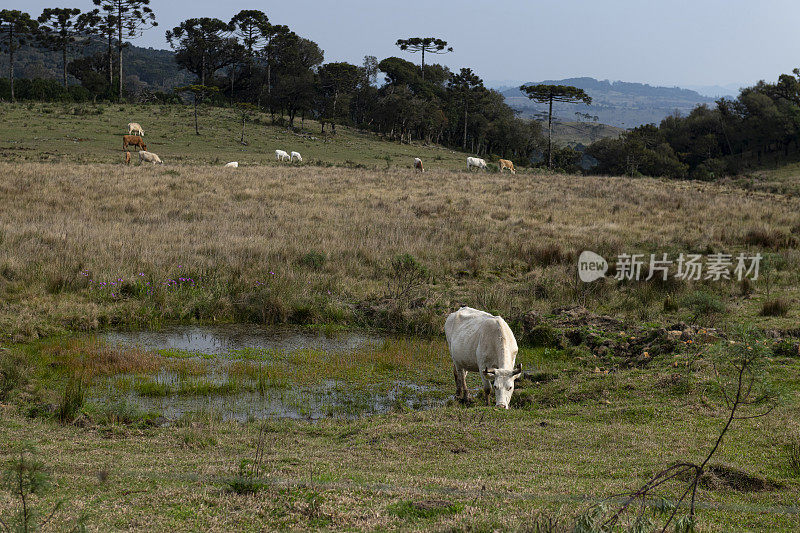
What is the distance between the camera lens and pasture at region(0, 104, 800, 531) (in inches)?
219

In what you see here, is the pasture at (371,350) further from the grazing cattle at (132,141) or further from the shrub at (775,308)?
the grazing cattle at (132,141)

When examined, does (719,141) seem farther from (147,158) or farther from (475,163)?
(147,158)

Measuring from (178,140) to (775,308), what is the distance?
46873mm

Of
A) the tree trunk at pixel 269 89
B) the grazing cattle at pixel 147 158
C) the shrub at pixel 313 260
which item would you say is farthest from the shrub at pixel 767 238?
the tree trunk at pixel 269 89

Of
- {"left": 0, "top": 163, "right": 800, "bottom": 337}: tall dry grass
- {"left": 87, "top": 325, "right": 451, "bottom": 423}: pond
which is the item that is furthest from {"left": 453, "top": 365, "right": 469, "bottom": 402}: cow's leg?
{"left": 0, "top": 163, "right": 800, "bottom": 337}: tall dry grass

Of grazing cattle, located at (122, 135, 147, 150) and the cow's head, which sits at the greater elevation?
grazing cattle, located at (122, 135, 147, 150)

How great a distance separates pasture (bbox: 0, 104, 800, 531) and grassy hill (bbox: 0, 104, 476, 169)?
10.6 metres

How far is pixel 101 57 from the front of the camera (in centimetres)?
8975

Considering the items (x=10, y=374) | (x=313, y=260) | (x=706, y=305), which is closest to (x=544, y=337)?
(x=706, y=305)

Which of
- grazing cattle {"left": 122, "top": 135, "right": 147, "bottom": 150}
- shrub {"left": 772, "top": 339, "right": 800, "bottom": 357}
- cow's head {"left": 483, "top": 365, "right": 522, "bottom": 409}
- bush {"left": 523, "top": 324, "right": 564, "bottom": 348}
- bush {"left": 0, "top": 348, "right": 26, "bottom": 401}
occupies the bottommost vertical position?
bush {"left": 0, "top": 348, "right": 26, "bottom": 401}

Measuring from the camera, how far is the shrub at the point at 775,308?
14477 mm

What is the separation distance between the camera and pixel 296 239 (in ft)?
68.3

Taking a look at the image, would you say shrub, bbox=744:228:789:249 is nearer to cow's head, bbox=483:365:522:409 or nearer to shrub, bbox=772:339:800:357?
shrub, bbox=772:339:800:357

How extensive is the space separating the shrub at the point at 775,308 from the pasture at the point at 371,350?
0.16ft
